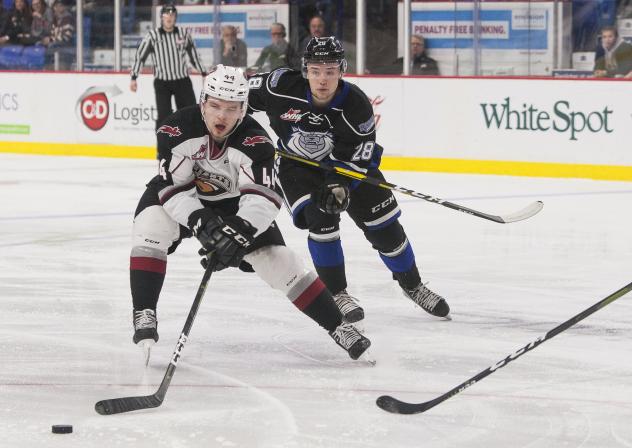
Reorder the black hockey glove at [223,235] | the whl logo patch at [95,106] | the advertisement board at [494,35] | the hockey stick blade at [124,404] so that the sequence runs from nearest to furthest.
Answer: the hockey stick blade at [124,404], the black hockey glove at [223,235], the advertisement board at [494,35], the whl logo patch at [95,106]

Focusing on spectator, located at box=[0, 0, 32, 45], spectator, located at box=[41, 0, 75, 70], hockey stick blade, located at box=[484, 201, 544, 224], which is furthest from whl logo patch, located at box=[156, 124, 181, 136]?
spectator, located at box=[0, 0, 32, 45]

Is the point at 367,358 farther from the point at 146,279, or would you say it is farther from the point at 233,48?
the point at 233,48

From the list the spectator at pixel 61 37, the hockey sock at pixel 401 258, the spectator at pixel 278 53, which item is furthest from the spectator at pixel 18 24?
the hockey sock at pixel 401 258

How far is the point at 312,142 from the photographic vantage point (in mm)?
4242

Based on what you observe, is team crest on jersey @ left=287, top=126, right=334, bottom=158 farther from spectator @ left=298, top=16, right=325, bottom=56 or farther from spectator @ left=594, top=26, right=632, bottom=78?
spectator @ left=298, top=16, right=325, bottom=56

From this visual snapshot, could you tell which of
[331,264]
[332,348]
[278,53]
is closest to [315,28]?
[278,53]

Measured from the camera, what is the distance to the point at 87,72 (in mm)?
11094

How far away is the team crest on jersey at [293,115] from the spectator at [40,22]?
24.3 feet

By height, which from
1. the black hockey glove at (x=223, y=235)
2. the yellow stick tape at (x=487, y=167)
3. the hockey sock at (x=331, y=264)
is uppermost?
the black hockey glove at (x=223, y=235)

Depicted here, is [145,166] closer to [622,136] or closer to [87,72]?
[87,72]

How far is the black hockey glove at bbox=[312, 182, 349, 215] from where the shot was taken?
3957 millimetres

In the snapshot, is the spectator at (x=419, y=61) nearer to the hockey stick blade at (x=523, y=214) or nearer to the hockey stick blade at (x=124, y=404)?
the hockey stick blade at (x=523, y=214)

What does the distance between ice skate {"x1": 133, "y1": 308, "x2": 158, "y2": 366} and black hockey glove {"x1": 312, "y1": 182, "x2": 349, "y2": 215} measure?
682 mm

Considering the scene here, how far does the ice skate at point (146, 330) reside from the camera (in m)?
3.51
